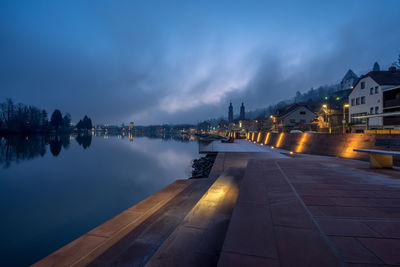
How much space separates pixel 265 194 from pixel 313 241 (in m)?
2.05

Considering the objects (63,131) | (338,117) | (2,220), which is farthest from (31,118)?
(338,117)

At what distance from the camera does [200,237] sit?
3492 mm

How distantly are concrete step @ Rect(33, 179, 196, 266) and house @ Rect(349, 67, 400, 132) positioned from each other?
34.6 metres

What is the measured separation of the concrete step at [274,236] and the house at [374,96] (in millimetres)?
33367

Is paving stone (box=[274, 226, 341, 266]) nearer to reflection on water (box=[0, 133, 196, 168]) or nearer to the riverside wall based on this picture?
the riverside wall

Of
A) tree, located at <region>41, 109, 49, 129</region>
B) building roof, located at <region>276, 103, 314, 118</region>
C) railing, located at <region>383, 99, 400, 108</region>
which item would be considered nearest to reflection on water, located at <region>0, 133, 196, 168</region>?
tree, located at <region>41, 109, 49, 129</region>

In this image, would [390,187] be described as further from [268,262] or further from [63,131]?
[63,131]

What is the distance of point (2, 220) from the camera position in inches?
428

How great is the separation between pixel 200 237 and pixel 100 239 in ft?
11.6

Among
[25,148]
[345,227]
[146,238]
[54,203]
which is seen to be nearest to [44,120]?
[25,148]

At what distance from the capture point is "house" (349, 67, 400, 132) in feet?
93.9

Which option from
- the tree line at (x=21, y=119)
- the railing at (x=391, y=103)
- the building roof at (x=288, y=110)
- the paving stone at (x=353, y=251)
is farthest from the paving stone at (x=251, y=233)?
the tree line at (x=21, y=119)

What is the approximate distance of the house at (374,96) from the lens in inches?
1126

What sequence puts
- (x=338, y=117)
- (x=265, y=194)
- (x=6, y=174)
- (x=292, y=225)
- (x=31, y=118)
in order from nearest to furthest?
1. (x=292, y=225)
2. (x=265, y=194)
3. (x=6, y=174)
4. (x=338, y=117)
5. (x=31, y=118)
